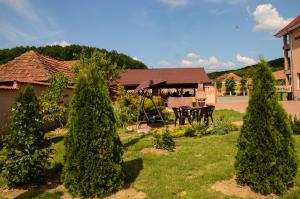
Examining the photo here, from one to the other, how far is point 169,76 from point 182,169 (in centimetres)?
3275

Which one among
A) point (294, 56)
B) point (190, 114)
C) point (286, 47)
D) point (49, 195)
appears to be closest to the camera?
point (49, 195)

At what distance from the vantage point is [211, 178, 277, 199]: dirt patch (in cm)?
531

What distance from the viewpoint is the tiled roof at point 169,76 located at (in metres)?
37.1

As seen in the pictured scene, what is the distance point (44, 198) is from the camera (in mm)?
5562

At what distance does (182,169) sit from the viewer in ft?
22.4

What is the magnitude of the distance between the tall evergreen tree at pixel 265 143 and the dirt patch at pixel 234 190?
95 millimetres

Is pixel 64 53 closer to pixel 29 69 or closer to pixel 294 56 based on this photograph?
pixel 29 69

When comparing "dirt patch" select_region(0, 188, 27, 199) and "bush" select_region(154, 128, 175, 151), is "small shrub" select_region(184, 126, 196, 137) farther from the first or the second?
"dirt patch" select_region(0, 188, 27, 199)

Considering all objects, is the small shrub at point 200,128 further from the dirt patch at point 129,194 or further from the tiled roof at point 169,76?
the tiled roof at point 169,76

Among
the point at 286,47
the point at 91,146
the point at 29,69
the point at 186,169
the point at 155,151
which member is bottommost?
the point at 186,169

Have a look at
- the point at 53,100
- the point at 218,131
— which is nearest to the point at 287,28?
the point at 218,131

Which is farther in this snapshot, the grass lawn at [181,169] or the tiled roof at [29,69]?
the tiled roof at [29,69]

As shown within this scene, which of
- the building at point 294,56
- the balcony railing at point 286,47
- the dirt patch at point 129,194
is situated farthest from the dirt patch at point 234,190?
the balcony railing at point 286,47

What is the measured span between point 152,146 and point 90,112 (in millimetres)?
3537
